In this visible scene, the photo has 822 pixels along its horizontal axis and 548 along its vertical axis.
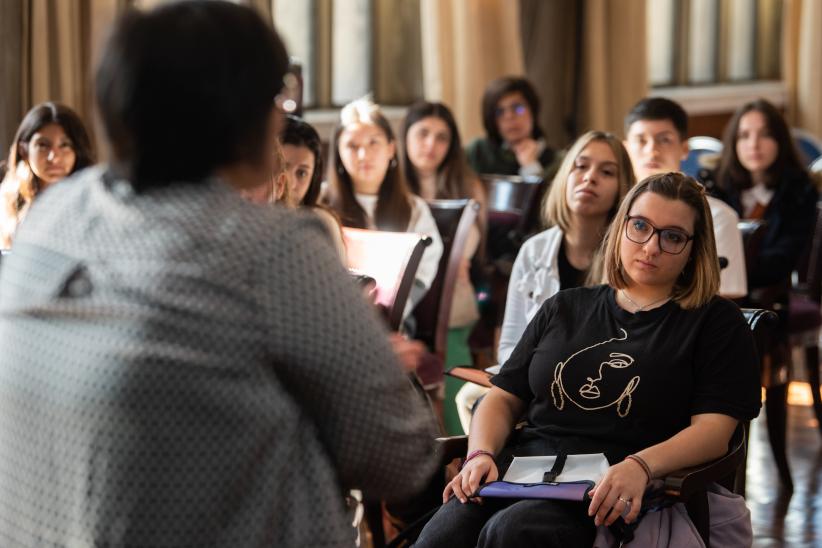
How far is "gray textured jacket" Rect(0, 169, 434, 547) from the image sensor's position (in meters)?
1.13

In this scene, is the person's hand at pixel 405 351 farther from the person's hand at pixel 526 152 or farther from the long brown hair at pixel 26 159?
the person's hand at pixel 526 152

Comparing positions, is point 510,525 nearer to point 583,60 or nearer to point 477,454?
point 477,454

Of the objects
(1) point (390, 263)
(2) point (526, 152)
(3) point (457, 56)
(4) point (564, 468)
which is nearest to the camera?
(4) point (564, 468)

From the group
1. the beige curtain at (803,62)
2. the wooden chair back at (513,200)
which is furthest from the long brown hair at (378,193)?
the beige curtain at (803,62)

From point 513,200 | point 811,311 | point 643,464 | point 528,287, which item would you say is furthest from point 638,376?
point 513,200

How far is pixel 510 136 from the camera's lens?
521 centimetres

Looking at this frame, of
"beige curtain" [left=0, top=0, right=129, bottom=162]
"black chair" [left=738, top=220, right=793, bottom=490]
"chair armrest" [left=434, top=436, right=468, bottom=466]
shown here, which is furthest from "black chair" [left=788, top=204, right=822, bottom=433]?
"beige curtain" [left=0, top=0, right=129, bottom=162]

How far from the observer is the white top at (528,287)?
9.10 feet

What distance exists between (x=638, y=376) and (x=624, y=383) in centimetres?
3

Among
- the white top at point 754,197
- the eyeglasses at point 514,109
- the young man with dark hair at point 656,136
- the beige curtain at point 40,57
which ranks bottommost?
the white top at point 754,197

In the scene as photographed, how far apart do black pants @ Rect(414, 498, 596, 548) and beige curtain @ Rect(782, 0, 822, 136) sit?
6.87 m

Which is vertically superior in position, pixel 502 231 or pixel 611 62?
pixel 611 62

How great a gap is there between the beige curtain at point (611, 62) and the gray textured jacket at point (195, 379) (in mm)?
5866

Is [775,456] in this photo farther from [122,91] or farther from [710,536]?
[122,91]
